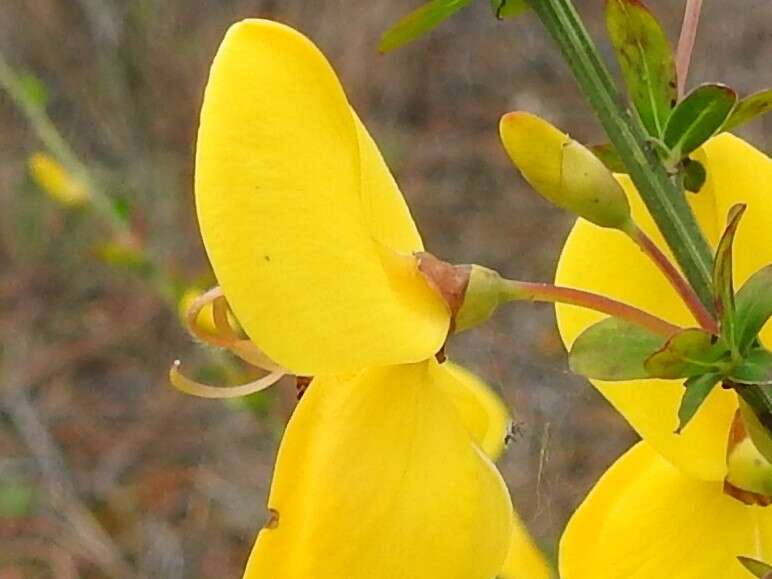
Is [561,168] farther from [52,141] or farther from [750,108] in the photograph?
[52,141]

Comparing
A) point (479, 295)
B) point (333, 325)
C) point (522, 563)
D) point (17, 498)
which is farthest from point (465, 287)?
point (17, 498)

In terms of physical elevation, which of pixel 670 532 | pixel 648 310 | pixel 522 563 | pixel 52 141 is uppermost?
pixel 648 310

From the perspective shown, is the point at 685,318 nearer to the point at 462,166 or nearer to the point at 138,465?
the point at 138,465

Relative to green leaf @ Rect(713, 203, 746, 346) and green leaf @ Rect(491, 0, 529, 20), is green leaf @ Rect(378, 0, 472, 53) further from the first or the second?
green leaf @ Rect(713, 203, 746, 346)

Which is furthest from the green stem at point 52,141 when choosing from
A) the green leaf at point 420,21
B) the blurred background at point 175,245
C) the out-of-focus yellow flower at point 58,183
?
the green leaf at point 420,21

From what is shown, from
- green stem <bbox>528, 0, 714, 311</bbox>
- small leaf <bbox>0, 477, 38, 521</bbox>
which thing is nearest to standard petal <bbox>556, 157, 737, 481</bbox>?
green stem <bbox>528, 0, 714, 311</bbox>

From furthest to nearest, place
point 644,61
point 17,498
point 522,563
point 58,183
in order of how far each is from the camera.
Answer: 1. point 17,498
2. point 58,183
3. point 522,563
4. point 644,61

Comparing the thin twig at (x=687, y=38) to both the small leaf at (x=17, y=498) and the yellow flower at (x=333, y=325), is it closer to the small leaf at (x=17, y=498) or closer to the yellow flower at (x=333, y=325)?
the yellow flower at (x=333, y=325)
